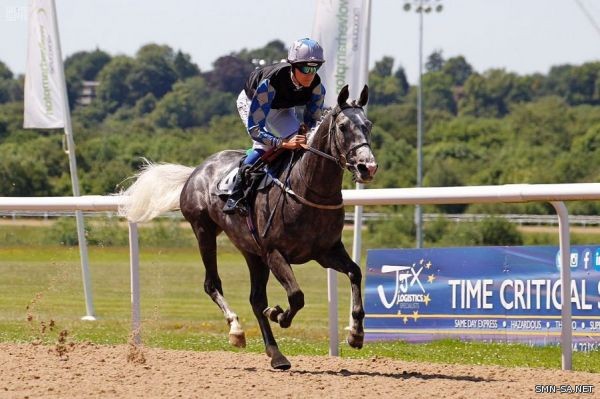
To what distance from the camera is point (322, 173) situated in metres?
7.38

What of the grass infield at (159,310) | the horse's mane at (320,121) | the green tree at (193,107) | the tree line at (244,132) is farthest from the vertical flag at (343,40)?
the green tree at (193,107)

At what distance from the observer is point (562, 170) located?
4275 cm

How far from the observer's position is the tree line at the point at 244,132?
34375 mm

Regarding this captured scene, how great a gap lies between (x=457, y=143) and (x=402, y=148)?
645 centimetres

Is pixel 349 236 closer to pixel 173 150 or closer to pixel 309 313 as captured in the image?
pixel 309 313

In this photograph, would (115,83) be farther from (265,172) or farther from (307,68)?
(307,68)

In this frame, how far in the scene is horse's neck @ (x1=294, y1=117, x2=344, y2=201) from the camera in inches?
289

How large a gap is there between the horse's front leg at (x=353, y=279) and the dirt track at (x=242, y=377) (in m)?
0.24

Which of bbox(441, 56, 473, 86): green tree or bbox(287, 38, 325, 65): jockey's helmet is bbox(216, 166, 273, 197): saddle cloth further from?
bbox(441, 56, 473, 86): green tree

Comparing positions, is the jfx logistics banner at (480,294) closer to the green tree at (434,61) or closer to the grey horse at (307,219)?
the grey horse at (307,219)

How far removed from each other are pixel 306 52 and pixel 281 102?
0.52 metres

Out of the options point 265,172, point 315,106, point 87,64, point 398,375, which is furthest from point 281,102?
point 87,64

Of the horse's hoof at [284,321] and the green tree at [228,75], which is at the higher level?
the green tree at [228,75]

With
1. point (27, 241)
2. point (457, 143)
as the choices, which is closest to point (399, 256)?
point (27, 241)
